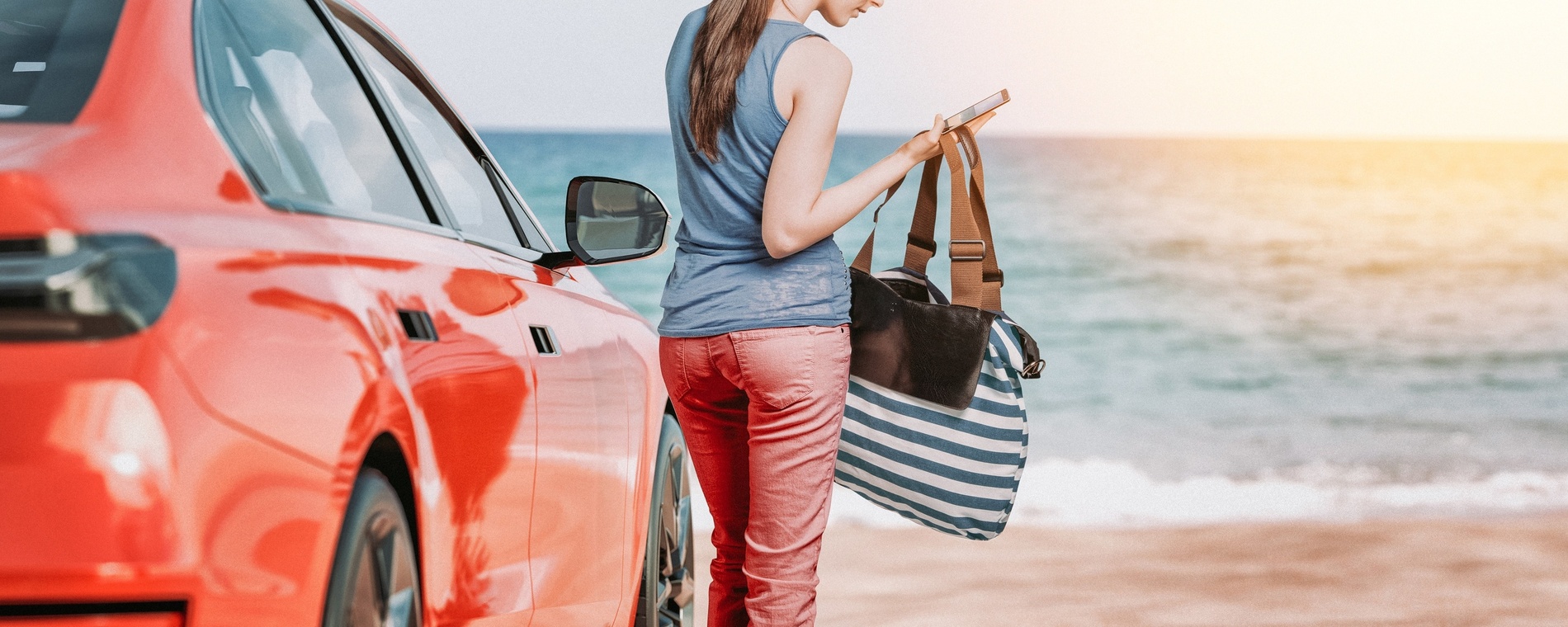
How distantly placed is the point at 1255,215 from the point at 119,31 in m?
40.2

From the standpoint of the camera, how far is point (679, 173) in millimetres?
2414

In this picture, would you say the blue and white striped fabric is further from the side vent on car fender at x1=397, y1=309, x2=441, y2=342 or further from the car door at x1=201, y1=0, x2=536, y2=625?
the side vent on car fender at x1=397, y1=309, x2=441, y2=342

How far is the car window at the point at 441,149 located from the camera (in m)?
2.22

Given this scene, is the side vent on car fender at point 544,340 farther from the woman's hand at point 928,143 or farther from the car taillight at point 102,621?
the car taillight at point 102,621

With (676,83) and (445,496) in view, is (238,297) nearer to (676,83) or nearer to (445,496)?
(445,496)

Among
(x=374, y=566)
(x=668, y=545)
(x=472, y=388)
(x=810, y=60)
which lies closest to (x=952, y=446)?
(x=810, y=60)

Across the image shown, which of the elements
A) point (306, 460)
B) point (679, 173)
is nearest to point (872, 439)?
point (679, 173)

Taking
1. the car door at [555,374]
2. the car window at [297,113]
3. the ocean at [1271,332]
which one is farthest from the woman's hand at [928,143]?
the ocean at [1271,332]

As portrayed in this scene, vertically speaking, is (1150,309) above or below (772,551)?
below

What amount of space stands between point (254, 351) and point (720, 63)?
4.00ft

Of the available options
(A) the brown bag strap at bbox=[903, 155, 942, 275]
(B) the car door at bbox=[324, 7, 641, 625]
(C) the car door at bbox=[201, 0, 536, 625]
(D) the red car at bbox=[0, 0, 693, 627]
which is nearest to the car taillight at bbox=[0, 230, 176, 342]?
(D) the red car at bbox=[0, 0, 693, 627]

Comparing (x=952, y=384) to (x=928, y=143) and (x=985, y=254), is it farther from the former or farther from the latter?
(x=928, y=143)

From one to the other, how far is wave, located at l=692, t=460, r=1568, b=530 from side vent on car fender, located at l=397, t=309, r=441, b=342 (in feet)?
25.1

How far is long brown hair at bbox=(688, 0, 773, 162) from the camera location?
221 cm
